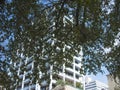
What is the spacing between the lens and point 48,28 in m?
13.9

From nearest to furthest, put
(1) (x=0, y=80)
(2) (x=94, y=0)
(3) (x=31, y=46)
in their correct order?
1. (2) (x=94, y=0)
2. (1) (x=0, y=80)
3. (3) (x=31, y=46)

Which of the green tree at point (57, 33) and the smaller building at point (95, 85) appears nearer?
the green tree at point (57, 33)

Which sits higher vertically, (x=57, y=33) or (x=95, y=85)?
(x=95, y=85)

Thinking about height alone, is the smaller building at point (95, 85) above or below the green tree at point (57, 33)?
above

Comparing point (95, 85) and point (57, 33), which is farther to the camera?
point (95, 85)

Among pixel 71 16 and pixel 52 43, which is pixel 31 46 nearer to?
pixel 52 43

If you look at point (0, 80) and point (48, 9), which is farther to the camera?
point (48, 9)

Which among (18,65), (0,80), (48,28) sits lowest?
(0,80)

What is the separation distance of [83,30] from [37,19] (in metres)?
2.28

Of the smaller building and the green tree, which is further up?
the smaller building

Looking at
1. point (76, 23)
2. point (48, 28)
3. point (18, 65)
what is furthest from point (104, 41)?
point (18, 65)

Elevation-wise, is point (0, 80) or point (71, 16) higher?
point (71, 16)

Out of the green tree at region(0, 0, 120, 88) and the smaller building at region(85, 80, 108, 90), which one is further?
the smaller building at region(85, 80, 108, 90)

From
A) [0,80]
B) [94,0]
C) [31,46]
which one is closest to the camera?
[94,0]
